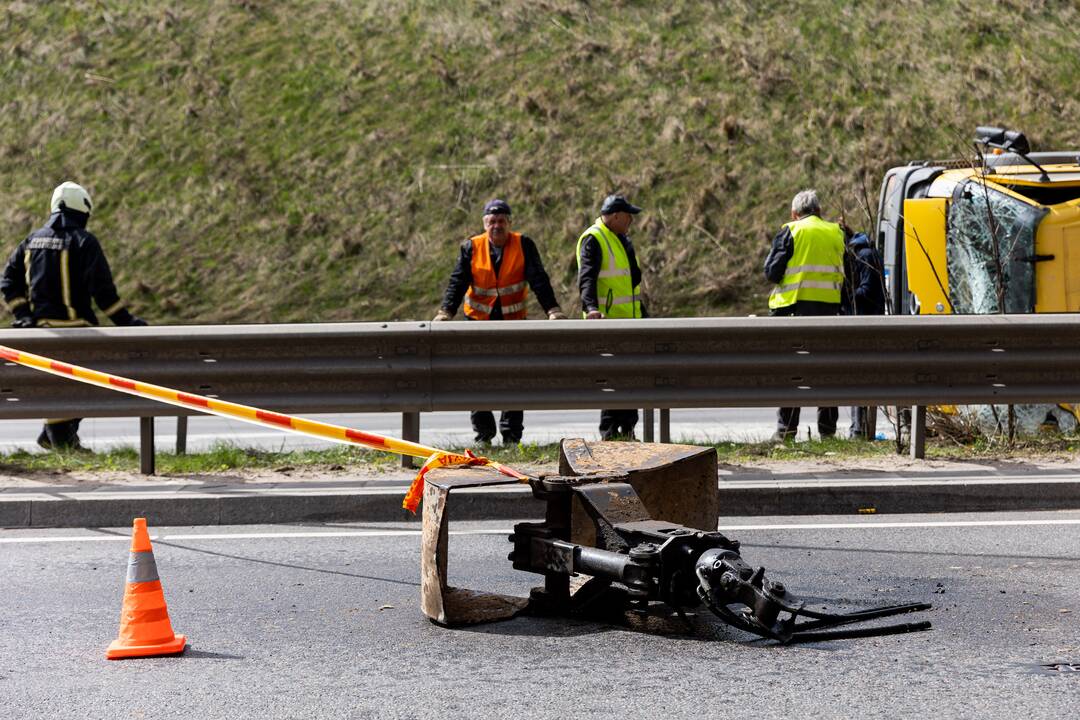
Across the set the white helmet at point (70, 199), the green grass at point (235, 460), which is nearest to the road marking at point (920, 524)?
the green grass at point (235, 460)

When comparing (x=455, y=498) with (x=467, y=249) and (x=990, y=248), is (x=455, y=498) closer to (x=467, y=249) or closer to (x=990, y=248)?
(x=467, y=249)

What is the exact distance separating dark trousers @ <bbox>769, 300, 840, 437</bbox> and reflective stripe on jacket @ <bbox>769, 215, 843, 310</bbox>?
5 cm

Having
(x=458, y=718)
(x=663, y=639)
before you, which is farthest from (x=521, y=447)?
(x=458, y=718)

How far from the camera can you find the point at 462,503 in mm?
7562

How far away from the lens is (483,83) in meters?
23.3

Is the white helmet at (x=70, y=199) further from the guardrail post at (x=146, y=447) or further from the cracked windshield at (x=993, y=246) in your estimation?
the cracked windshield at (x=993, y=246)

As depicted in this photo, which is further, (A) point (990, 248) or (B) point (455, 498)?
(A) point (990, 248)

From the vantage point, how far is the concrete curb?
7.45 metres

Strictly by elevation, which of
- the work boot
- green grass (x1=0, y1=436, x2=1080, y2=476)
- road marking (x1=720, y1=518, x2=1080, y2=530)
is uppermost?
green grass (x1=0, y1=436, x2=1080, y2=476)

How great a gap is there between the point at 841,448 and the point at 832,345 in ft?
3.20

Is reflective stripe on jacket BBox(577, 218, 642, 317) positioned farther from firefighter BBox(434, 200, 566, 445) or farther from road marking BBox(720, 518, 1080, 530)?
road marking BBox(720, 518, 1080, 530)

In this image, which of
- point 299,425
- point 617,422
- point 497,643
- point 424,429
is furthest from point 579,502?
point 424,429

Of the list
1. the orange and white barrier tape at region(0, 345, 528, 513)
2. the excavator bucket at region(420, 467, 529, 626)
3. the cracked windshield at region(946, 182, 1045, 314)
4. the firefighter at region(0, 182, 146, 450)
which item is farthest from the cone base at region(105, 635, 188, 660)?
the cracked windshield at region(946, 182, 1045, 314)

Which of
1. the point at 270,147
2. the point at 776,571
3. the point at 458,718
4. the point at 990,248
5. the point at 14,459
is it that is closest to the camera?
the point at 458,718
